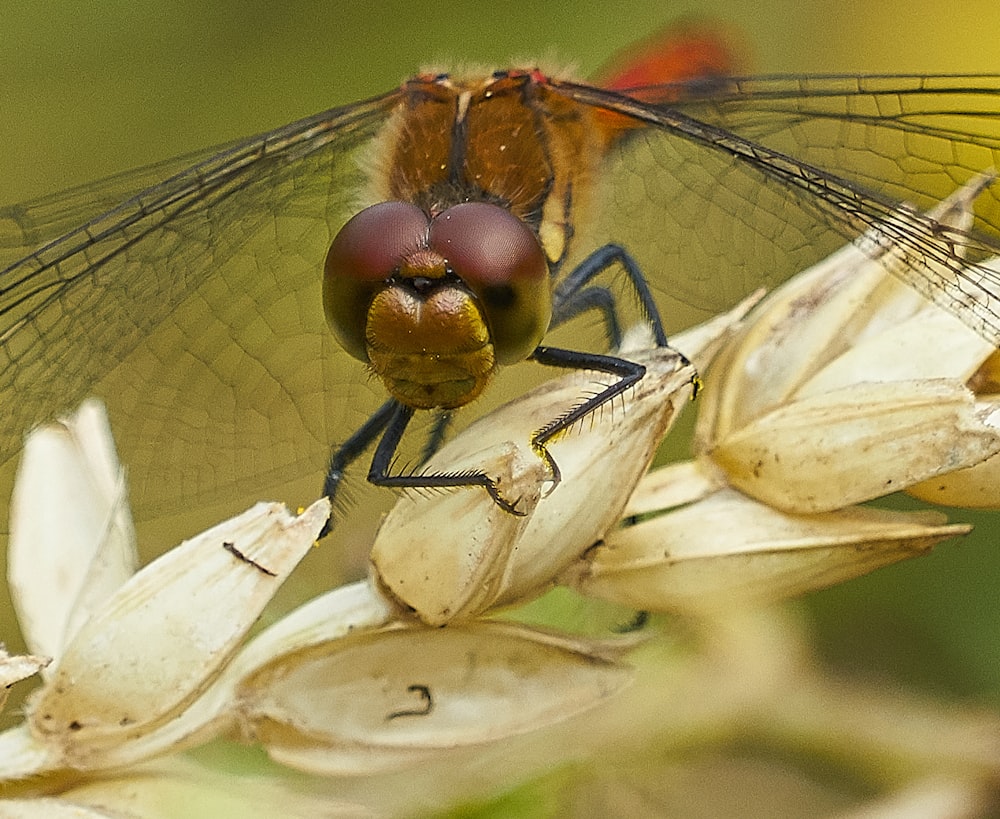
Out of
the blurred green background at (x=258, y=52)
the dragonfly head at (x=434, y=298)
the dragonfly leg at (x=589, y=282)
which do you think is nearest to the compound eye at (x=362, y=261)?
the dragonfly head at (x=434, y=298)

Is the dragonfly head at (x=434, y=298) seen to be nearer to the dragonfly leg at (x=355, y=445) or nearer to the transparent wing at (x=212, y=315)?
the dragonfly leg at (x=355, y=445)

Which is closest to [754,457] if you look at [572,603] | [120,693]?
[572,603]

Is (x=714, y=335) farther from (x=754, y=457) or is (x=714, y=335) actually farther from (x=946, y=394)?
(x=946, y=394)

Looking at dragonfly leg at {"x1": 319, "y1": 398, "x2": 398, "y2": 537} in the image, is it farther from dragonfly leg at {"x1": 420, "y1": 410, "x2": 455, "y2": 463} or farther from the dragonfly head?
the dragonfly head

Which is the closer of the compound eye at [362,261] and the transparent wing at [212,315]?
the compound eye at [362,261]

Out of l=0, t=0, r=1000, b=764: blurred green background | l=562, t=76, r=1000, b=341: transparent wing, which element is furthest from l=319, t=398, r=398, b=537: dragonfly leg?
l=0, t=0, r=1000, b=764: blurred green background

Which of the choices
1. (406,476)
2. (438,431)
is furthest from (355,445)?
(406,476)
